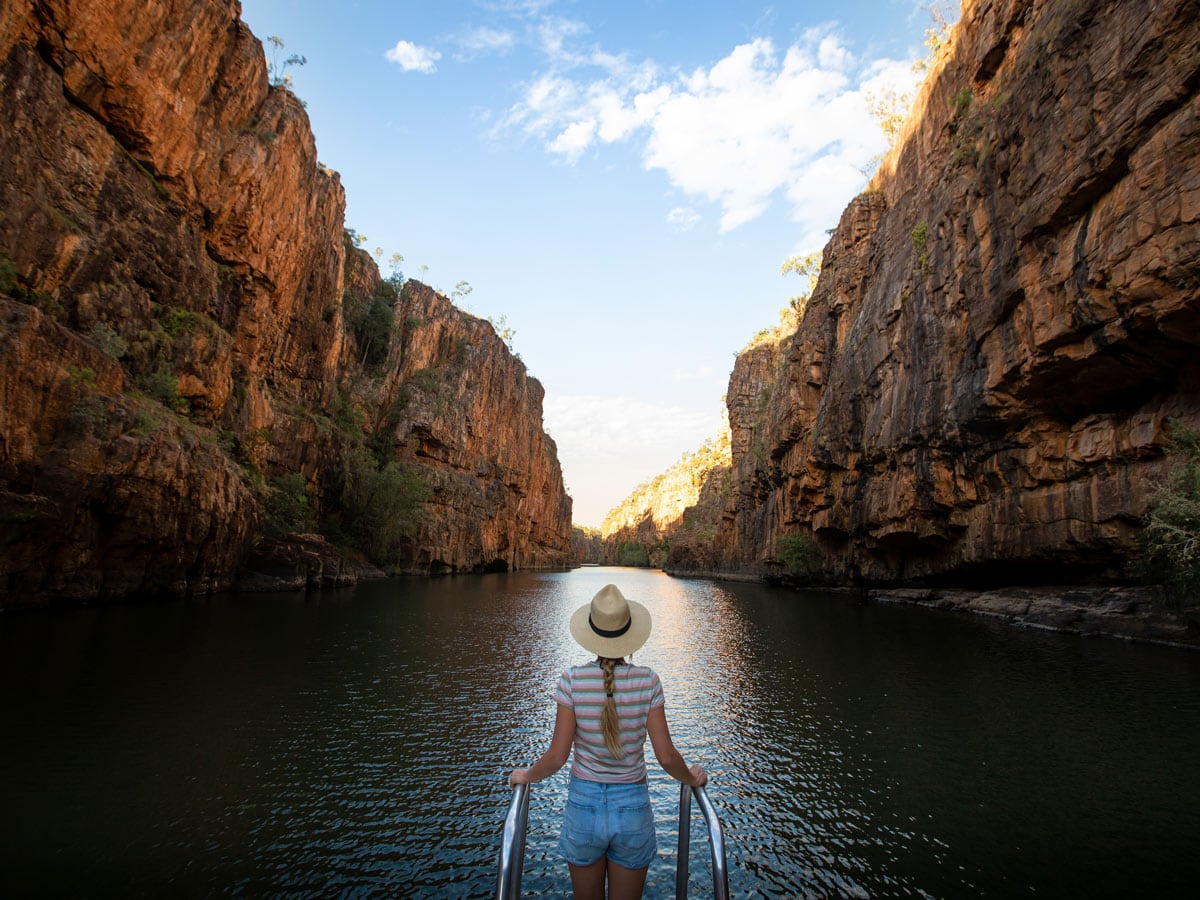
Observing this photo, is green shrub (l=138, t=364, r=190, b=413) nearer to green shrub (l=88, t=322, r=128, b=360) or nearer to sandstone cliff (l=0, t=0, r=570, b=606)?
sandstone cliff (l=0, t=0, r=570, b=606)

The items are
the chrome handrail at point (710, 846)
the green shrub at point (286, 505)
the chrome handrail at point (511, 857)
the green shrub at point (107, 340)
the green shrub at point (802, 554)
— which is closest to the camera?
the chrome handrail at point (511, 857)

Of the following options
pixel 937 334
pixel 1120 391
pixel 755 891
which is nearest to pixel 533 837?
pixel 755 891

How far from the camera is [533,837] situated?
657cm

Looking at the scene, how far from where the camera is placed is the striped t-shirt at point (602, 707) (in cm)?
336

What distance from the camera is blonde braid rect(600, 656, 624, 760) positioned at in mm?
3309

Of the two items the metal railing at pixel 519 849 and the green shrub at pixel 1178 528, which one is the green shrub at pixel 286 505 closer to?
the metal railing at pixel 519 849

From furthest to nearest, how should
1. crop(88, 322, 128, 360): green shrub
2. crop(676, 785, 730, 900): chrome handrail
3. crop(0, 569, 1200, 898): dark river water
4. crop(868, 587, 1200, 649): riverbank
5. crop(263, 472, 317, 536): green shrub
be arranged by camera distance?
crop(263, 472, 317, 536): green shrub < crop(88, 322, 128, 360): green shrub < crop(868, 587, 1200, 649): riverbank < crop(0, 569, 1200, 898): dark river water < crop(676, 785, 730, 900): chrome handrail

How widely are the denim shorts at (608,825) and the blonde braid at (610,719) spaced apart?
252 millimetres

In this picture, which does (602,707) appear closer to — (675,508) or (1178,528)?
(1178,528)

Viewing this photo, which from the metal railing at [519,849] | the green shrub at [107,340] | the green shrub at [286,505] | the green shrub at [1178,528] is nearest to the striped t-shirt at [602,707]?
the metal railing at [519,849]

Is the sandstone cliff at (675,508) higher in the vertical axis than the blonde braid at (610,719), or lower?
higher

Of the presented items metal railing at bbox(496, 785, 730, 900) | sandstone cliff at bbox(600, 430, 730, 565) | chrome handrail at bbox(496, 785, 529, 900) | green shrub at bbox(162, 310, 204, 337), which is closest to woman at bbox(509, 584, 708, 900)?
metal railing at bbox(496, 785, 730, 900)

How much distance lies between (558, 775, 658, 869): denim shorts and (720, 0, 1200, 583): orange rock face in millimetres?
21706

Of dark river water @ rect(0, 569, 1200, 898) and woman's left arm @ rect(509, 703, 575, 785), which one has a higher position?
woman's left arm @ rect(509, 703, 575, 785)
